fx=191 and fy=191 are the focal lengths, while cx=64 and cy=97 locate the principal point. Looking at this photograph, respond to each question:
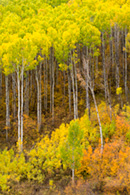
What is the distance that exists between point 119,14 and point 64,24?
6.41m

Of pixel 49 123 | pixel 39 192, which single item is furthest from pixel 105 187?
pixel 49 123

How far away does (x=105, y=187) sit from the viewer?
10688 millimetres

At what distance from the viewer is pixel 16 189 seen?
11109mm

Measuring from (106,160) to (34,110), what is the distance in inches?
441

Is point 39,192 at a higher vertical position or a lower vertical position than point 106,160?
lower

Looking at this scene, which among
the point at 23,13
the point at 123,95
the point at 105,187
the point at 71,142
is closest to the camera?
the point at 105,187

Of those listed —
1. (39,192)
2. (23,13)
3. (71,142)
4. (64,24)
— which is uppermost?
(23,13)

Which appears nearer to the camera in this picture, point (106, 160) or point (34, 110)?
point (106, 160)

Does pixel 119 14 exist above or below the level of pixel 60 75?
above

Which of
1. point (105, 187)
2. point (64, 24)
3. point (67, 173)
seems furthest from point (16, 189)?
point (64, 24)

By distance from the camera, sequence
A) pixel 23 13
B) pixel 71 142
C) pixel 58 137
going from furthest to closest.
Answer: pixel 23 13, pixel 58 137, pixel 71 142

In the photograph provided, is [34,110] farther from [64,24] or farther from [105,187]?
[105,187]

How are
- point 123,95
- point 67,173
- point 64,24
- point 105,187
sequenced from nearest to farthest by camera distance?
point 105,187, point 67,173, point 64,24, point 123,95

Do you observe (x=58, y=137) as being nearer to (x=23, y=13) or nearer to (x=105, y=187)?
(x=105, y=187)
